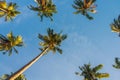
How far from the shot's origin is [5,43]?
34.6 m

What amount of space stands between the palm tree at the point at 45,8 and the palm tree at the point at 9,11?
3.17 m

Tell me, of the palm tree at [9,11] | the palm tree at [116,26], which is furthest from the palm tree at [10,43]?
the palm tree at [116,26]

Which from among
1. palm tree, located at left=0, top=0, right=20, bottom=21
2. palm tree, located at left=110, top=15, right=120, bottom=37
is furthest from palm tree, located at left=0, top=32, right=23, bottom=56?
palm tree, located at left=110, top=15, right=120, bottom=37

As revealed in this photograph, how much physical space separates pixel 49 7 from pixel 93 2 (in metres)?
5.68

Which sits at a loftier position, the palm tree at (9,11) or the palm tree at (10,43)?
the palm tree at (9,11)

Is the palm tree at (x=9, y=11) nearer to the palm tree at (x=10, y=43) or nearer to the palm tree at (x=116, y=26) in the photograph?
the palm tree at (x=10, y=43)

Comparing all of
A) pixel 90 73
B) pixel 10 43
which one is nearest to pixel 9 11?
pixel 10 43

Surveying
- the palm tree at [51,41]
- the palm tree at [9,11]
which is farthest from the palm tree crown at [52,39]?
the palm tree at [9,11]

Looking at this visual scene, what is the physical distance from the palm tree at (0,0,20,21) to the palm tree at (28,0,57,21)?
125 inches

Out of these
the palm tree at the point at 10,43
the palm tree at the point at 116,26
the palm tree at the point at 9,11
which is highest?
the palm tree at the point at 9,11

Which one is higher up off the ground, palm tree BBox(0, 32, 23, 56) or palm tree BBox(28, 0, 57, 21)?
palm tree BBox(28, 0, 57, 21)

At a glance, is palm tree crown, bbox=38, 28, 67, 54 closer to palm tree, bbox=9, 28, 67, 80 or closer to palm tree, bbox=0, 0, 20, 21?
palm tree, bbox=9, 28, 67, 80

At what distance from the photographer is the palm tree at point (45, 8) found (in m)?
37.7

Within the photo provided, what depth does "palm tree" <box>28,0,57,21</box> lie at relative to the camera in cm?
3767
